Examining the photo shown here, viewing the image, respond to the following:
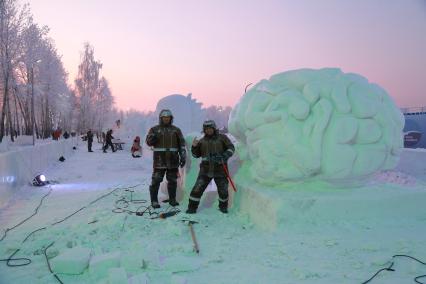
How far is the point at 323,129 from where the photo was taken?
16.9 ft

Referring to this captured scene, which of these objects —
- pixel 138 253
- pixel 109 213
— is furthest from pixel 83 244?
pixel 109 213

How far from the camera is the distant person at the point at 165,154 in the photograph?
6281 millimetres

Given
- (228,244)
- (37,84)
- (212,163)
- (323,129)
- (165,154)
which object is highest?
(37,84)

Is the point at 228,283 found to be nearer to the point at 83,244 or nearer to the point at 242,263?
the point at 242,263

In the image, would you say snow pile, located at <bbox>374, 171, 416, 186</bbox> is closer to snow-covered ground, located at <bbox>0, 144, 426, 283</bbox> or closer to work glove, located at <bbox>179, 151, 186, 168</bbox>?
snow-covered ground, located at <bbox>0, 144, 426, 283</bbox>

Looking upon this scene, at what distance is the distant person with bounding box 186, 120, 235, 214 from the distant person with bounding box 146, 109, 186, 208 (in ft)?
1.79

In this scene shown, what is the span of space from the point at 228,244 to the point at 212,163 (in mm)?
1636

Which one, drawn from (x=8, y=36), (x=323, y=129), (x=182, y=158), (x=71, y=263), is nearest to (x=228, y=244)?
(x=71, y=263)

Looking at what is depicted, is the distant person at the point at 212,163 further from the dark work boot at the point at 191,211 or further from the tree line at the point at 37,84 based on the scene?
the tree line at the point at 37,84

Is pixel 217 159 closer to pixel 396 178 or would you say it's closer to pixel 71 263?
pixel 71 263

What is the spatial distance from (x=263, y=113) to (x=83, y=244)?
9.97ft

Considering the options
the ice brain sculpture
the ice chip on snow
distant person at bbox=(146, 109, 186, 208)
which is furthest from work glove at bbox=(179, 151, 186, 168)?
the ice chip on snow

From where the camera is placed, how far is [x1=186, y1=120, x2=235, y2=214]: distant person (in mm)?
5770

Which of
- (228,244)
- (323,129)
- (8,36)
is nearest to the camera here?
(228,244)
